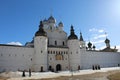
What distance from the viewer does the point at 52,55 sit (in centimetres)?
4425

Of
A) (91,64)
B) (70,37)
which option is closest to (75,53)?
(70,37)

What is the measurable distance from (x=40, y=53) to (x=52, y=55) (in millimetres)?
4198

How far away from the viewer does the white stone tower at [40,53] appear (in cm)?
4078

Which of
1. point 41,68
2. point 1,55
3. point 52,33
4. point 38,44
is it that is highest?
point 52,33

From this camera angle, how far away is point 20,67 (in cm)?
3891

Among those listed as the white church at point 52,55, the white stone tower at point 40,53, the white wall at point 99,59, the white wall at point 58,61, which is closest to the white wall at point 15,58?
the white church at point 52,55

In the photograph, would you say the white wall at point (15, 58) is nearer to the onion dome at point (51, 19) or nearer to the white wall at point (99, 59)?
the onion dome at point (51, 19)

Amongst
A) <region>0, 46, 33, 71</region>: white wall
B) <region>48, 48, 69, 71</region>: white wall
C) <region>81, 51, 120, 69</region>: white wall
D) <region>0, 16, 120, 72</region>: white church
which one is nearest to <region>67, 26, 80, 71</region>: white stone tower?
<region>0, 16, 120, 72</region>: white church

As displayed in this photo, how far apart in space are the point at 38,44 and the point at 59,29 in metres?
13.6

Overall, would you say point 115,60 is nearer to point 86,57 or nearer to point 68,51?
point 86,57

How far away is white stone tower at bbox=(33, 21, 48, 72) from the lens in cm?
4078

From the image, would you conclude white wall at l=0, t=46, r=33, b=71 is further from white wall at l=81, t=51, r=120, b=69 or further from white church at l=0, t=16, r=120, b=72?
white wall at l=81, t=51, r=120, b=69

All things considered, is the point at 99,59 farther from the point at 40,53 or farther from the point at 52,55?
the point at 40,53

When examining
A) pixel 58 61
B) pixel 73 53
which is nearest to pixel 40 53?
pixel 58 61
